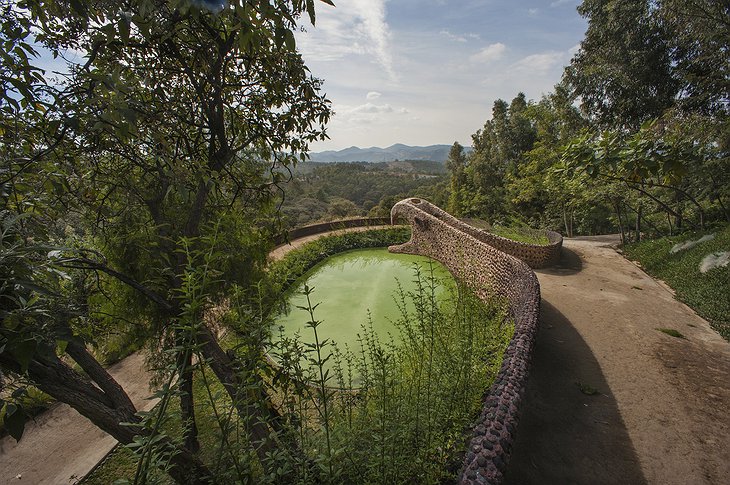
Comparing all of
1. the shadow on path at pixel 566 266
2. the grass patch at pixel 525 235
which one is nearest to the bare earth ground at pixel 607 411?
the shadow on path at pixel 566 266

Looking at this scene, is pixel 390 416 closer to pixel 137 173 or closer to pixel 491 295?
pixel 137 173

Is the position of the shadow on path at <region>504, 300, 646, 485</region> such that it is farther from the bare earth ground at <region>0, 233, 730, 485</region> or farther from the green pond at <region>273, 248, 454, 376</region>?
the green pond at <region>273, 248, 454, 376</region>

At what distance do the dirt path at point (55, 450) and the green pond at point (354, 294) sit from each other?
→ 277cm

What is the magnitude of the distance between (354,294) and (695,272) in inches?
292

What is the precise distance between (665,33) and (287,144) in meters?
13.5

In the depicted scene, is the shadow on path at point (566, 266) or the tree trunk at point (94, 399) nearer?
the tree trunk at point (94, 399)

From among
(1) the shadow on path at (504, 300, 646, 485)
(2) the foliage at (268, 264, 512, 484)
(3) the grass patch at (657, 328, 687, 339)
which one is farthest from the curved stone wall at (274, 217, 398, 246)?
(3) the grass patch at (657, 328, 687, 339)

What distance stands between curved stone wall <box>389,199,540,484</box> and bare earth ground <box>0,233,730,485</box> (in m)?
0.67

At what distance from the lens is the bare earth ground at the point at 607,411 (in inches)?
119

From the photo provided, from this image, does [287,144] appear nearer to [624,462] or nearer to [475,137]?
[624,462]

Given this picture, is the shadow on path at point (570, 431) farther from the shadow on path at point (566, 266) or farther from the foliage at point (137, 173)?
the shadow on path at point (566, 266)

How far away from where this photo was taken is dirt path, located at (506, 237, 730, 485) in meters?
2.99

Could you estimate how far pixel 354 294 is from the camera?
9.07m

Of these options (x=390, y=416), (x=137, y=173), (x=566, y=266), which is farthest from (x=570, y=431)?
(x=566, y=266)
